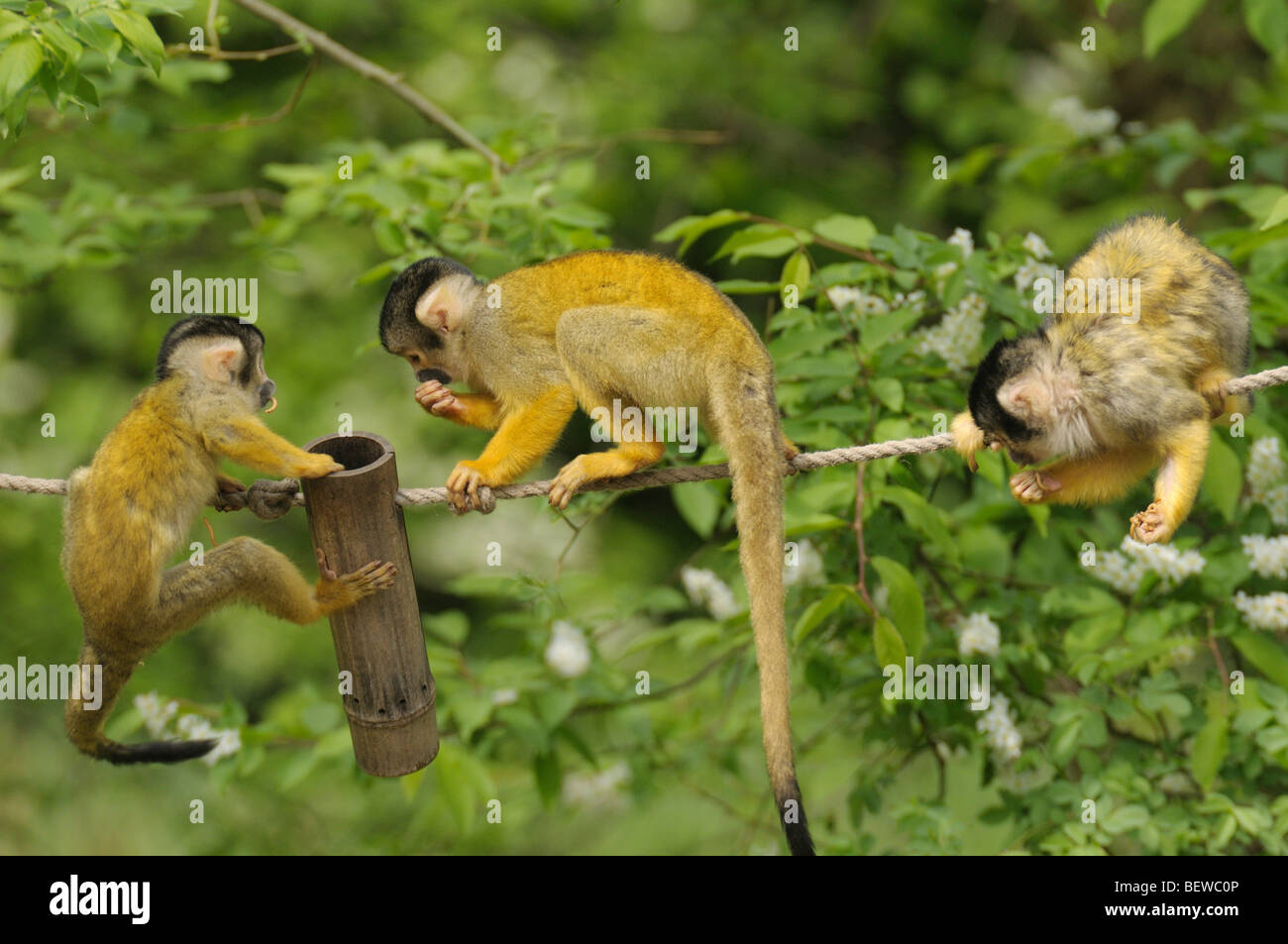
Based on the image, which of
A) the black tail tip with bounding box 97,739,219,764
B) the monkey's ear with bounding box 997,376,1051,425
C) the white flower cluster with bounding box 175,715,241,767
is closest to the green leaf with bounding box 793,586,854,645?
the monkey's ear with bounding box 997,376,1051,425

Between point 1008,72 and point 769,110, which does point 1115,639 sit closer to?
point 769,110

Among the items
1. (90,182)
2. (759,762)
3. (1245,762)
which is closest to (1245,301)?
(1245,762)

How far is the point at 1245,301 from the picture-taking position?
3969 millimetres

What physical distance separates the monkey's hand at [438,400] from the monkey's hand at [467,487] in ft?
1.22

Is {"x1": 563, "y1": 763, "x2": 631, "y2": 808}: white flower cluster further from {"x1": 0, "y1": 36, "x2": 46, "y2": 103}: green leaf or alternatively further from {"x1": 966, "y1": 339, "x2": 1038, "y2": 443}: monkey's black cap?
{"x1": 0, "y1": 36, "x2": 46, "y2": 103}: green leaf

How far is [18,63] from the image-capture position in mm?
3188

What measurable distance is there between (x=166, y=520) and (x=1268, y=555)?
3.72 m

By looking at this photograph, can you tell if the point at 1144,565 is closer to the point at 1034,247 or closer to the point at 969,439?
the point at 969,439

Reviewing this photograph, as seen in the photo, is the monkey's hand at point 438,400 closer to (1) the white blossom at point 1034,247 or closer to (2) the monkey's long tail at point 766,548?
(2) the monkey's long tail at point 766,548

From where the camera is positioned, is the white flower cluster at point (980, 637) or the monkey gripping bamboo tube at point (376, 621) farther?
the white flower cluster at point (980, 637)

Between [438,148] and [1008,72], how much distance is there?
5832mm

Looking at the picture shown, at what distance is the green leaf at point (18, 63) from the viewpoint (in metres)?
3.14

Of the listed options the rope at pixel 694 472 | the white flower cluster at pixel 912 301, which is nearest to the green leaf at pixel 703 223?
the white flower cluster at pixel 912 301

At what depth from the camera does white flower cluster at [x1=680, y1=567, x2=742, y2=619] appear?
5.00 meters
